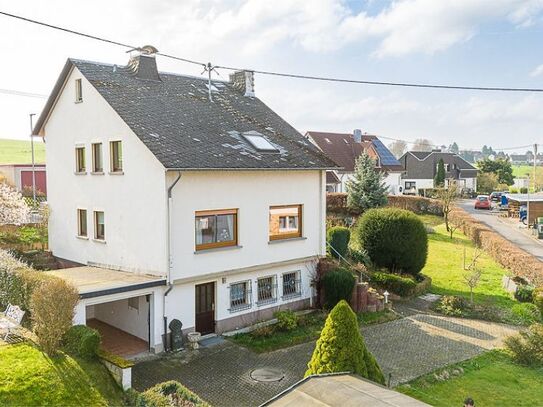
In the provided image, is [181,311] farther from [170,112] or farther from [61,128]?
[61,128]

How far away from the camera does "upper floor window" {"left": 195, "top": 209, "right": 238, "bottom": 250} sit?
17.9 meters

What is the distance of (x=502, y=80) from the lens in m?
18.6

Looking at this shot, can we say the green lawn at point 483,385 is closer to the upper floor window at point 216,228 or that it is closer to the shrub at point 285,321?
the shrub at point 285,321

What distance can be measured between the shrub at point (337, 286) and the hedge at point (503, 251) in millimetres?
9435

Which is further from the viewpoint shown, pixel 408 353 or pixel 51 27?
pixel 408 353

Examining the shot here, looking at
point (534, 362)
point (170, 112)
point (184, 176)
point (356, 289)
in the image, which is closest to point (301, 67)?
point (170, 112)

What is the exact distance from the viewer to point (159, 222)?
1689cm

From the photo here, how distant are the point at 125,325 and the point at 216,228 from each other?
4831 millimetres

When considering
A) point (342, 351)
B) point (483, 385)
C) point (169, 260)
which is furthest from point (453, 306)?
point (169, 260)

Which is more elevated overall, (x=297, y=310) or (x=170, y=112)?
(x=170, y=112)

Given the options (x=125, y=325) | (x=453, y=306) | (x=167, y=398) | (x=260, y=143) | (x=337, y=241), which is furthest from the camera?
(x=337, y=241)

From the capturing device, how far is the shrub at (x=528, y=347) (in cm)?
1661

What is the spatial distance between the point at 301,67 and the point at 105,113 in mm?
8089

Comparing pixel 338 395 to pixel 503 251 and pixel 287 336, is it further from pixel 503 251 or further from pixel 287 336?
pixel 503 251
